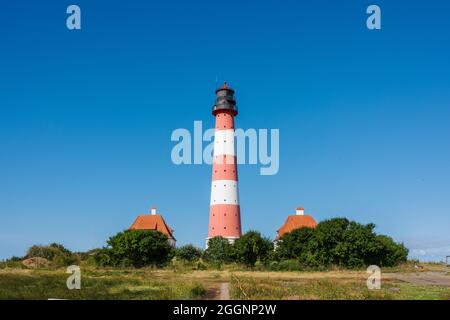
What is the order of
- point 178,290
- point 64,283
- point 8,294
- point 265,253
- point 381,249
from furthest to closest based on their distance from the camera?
point 265,253, point 381,249, point 64,283, point 178,290, point 8,294

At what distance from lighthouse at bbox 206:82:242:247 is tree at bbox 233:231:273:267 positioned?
20.6 feet

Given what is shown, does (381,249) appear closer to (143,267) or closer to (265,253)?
(265,253)

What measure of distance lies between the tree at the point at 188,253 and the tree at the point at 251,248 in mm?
10551

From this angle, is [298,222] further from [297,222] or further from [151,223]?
[151,223]

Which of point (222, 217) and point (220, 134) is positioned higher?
point (220, 134)

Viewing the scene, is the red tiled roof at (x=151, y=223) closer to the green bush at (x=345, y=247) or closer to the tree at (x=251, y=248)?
the tree at (x=251, y=248)

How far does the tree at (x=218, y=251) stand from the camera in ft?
151

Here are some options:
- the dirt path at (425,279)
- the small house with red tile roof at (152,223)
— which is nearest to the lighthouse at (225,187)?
the small house with red tile roof at (152,223)

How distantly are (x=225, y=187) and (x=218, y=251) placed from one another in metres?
7.68

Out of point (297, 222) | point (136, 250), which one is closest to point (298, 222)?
point (297, 222)

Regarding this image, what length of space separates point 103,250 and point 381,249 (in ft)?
84.9
